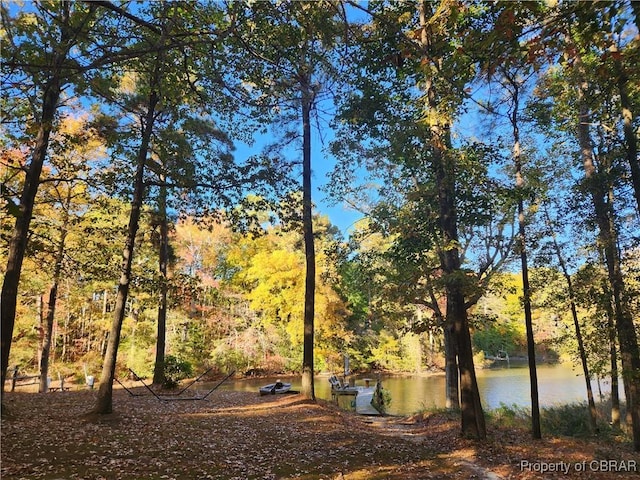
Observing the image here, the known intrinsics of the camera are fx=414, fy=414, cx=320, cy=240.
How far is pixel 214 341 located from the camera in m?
27.5

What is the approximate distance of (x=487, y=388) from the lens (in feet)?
76.0

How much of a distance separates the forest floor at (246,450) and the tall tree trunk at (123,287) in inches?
16.0

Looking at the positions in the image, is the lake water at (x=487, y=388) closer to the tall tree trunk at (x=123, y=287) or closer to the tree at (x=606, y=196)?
the tree at (x=606, y=196)

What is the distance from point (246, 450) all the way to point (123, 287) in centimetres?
434

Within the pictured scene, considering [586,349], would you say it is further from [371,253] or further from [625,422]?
[371,253]

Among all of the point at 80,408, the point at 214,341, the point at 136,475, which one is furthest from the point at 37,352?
the point at 136,475

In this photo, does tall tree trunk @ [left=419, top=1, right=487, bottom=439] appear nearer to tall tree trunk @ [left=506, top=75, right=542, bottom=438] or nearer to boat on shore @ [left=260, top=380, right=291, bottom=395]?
tall tree trunk @ [left=506, top=75, right=542, bottom=438]

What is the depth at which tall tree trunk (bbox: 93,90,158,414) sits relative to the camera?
8.35 meters

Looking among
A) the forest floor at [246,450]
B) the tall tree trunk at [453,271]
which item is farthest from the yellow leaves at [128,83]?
the forest floor at [246,450]

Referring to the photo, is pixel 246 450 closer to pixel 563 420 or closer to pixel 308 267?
pixel 308 267

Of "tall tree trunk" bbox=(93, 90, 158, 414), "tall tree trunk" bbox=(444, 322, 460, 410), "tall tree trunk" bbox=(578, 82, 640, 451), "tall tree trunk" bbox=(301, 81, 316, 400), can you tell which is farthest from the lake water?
"tall tree trunk" bbox=(93, 90, 158, 414)

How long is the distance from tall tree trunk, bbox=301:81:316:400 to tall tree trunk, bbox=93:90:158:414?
448 cm

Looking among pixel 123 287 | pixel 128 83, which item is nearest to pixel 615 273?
pixel 123 287

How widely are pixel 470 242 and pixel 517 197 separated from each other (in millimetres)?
3324
